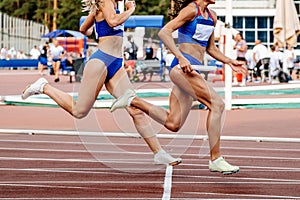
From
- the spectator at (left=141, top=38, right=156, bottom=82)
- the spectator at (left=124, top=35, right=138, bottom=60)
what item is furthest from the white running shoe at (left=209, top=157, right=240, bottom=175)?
the spectator at (left=141, top=38, right=156, bottom=82)

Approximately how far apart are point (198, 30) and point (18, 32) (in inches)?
2890

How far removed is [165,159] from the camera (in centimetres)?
1026

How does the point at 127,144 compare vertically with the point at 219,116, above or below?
below

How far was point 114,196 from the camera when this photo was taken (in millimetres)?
8570

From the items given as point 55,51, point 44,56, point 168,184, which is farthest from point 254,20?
point 168,184

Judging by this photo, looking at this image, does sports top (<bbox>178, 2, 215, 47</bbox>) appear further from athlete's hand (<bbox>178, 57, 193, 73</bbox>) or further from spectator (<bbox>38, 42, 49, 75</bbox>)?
spectator (<bbox>38, 42, 49, 75</bbox>)

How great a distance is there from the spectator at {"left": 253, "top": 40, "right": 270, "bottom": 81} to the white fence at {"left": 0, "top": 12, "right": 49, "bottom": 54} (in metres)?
35.9

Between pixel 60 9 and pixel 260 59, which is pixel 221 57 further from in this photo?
pixel 60 9

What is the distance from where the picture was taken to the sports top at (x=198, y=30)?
973cm

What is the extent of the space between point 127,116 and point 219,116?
1.96 m

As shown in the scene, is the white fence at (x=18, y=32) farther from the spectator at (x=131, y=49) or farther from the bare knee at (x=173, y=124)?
the bare knee at (x=173, y=124)

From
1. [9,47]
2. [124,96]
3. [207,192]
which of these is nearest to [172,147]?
[124,96]

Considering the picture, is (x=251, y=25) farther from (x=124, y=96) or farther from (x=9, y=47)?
(x=124, y=96)

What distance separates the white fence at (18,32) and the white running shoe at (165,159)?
62.5 metres
